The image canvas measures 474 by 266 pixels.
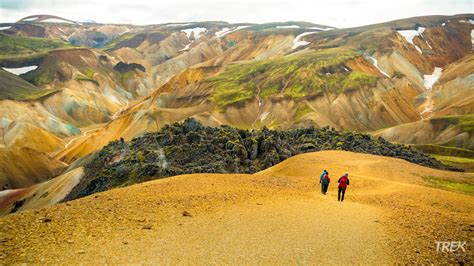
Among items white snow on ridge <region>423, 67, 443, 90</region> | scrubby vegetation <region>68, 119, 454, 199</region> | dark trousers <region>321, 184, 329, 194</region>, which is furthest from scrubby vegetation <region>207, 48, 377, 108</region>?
dark trousers <region>321, 184, 329, 194</region>

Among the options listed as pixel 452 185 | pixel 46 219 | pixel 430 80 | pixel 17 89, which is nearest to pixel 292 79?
pixel 430 80

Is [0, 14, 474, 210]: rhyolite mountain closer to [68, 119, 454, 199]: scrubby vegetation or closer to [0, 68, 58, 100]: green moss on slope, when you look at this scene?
[0, 68, 58, 100]: green moss on slope

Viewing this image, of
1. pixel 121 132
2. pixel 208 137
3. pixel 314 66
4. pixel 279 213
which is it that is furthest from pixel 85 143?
pixel 279 213

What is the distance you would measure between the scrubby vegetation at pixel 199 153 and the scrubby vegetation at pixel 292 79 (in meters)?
76.6

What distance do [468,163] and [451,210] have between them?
5347cm

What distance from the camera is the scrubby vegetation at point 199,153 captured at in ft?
144

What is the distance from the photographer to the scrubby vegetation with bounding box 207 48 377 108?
486 ft

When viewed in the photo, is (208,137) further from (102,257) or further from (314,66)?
(314,66)

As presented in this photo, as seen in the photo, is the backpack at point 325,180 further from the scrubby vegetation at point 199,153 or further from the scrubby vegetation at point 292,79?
the scrubby vegetation at point 292,79

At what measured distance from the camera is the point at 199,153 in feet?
158

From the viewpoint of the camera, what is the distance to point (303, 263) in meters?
14.6

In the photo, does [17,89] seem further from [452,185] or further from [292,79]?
[452,185]

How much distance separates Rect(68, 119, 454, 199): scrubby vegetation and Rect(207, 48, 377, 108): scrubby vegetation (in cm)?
7655

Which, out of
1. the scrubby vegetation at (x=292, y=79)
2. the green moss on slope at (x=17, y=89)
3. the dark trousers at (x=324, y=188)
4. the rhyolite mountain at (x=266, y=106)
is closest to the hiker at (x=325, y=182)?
the dark trousers at (x=324, y=188)
